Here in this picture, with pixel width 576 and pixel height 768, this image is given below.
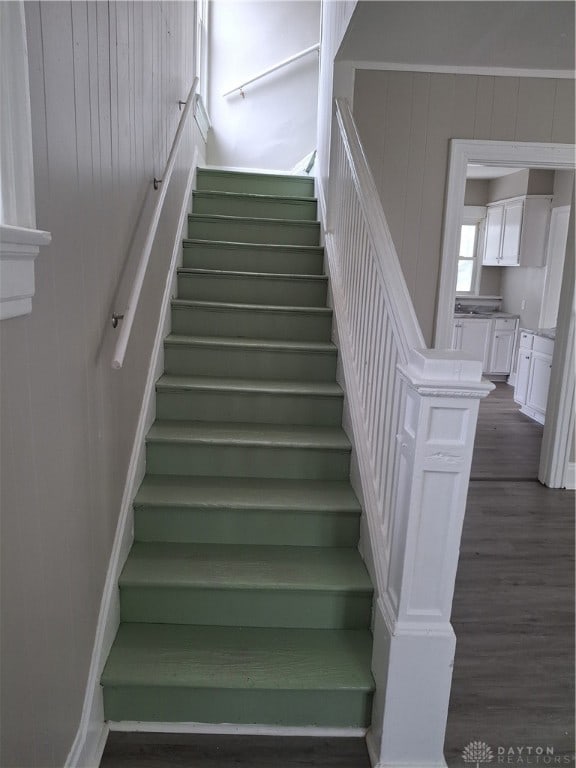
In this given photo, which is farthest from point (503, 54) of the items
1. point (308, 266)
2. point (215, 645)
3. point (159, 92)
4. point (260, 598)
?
point (215, 645)

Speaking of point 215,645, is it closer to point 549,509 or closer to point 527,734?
point 527,734

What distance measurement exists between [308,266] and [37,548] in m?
2.70

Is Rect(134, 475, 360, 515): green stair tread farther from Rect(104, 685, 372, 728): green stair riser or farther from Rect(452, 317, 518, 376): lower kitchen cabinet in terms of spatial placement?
Rect(452, 317, 518, 376): lower kitchen cabinet

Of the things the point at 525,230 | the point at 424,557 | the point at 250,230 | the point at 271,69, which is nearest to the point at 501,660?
the point at 424,557

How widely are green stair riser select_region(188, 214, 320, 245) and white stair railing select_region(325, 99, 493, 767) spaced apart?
61.6 inches

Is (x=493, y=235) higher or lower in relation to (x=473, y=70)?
lower

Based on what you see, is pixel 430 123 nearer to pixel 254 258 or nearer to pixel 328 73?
pixel 328 73

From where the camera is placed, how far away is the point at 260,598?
2125 mm

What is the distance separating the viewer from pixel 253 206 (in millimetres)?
4031

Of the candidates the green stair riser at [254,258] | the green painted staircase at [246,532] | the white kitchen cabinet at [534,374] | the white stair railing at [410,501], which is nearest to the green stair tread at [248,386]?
the green painted staircase at [246,532]

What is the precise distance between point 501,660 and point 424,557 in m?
0.96

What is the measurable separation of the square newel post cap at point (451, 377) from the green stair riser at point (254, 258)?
2201mm

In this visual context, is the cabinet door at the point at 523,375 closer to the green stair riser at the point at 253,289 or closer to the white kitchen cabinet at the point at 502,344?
the white kitchen cabinet at the point at 502,344

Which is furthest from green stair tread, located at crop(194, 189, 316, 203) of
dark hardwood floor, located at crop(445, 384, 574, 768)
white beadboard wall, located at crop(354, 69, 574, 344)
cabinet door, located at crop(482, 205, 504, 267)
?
cabinet door, located at crop(482, 205, 504, 267)
